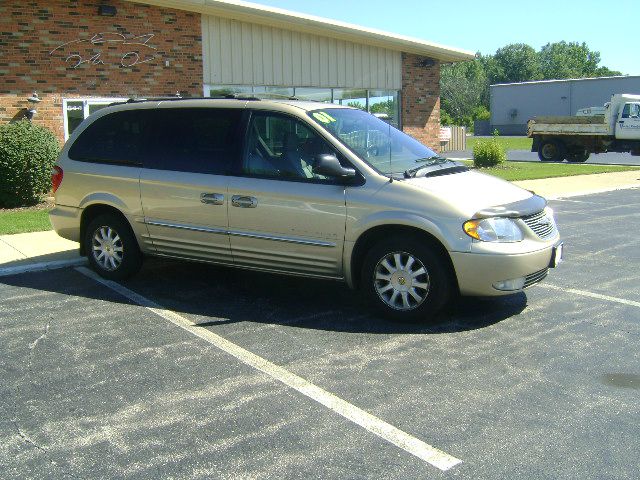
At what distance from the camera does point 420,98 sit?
838 inches

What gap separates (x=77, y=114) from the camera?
47.9 ft

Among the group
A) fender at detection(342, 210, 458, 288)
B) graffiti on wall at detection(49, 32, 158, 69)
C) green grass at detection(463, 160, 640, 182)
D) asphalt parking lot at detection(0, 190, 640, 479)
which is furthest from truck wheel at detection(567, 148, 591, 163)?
fender at detection(342, 210, 458, 288)

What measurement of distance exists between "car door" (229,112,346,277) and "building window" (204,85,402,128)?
413 inches

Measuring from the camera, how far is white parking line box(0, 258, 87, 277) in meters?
7.72

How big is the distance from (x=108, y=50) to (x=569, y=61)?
132m

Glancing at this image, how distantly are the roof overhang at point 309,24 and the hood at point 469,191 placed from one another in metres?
11.0

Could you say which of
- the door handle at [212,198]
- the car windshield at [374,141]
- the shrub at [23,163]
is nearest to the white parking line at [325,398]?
the door handle at [212,198]

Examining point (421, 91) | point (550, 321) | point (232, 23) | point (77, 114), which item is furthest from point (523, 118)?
point (550, 321)

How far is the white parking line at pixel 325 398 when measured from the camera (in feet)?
11.7

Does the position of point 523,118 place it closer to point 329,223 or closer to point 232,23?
point 232,23

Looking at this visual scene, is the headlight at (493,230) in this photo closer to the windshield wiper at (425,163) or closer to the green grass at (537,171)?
the windshield wiper at (425,163)

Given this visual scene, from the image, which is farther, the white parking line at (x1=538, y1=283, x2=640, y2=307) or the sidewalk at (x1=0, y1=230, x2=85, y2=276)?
the sidewalk at (x1=0, y1=230, x2=85, y2=276)

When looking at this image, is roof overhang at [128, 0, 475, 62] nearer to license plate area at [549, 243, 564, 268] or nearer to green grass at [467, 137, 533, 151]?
license plate area at [549, 243, 564, 268]

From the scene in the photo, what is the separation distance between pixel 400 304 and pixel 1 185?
8.87 metres
